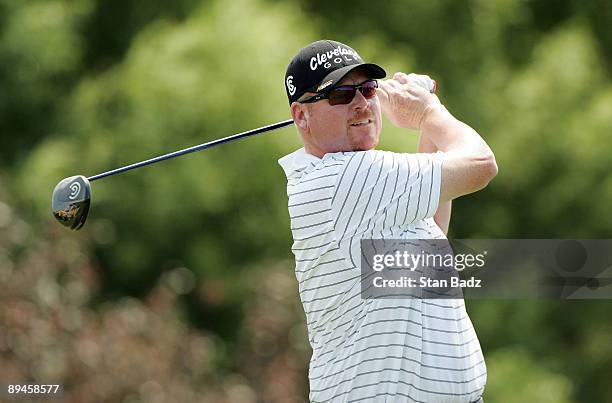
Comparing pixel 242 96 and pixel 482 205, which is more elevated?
pixel 242 96

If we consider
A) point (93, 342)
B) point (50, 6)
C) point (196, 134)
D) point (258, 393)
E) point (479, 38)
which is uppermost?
point (50, 6)

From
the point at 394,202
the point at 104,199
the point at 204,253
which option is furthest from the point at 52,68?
the point at 394,202

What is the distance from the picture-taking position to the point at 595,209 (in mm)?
5656

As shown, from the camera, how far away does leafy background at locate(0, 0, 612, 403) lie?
504cm

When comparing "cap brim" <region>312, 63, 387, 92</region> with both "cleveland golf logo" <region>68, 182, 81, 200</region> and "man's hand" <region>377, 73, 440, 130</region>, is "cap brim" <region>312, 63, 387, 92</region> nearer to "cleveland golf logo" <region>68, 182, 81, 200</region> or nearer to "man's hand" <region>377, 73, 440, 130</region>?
"man's hand" <region>377, 73, 440, 130</region>

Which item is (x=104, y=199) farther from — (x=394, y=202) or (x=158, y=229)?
(x=394, y=202)

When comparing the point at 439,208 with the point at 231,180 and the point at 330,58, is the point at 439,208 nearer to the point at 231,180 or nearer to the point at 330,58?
the point at 330,58

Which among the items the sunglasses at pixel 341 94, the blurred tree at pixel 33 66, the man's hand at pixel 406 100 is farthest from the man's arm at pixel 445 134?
the blurred tree at pixel 33 66

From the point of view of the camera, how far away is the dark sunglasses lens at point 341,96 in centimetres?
223

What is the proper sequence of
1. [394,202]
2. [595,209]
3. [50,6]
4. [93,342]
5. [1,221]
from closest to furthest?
[394,202], [93,342], [1,221], [595,209], [50,6]

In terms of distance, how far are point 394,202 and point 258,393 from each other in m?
3.07

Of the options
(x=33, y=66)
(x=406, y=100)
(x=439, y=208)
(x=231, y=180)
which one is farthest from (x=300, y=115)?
(x=33, y=66)

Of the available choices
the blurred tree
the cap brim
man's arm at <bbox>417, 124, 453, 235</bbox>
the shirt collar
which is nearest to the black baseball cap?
the cap brim

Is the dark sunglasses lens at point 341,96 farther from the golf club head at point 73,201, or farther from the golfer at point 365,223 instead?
the golf club head at point 73,201
